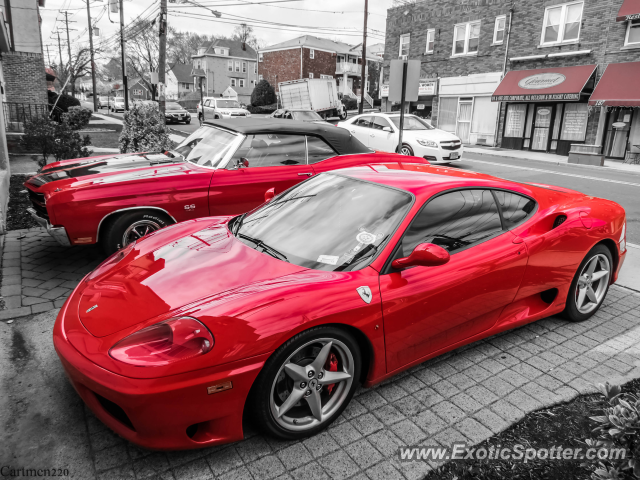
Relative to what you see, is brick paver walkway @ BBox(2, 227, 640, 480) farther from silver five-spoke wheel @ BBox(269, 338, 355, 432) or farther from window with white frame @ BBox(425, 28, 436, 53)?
window with white frame @ BBox(425, 28, 436, 53)

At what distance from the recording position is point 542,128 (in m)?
22.8

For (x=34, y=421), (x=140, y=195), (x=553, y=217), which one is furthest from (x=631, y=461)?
(x=140, y=195)

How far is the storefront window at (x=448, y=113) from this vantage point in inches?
1072

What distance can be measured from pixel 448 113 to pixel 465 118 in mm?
1385

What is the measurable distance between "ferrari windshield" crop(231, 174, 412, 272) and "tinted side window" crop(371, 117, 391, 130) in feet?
39.9

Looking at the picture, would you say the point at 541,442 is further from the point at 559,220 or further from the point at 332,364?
the point at 559,220

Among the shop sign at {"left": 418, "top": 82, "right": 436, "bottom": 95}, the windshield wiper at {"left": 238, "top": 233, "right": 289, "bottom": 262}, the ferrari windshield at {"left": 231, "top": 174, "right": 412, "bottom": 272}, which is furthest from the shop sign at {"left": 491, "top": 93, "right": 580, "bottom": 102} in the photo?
the windshield wiper at {"left": 238, "top": 233, "right": 289, "bottom": 262}

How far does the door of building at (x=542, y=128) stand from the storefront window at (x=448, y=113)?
5078 mm

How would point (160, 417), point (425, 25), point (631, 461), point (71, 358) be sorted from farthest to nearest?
point (425, 25)
point (71, 358)
point (160, 417)
point (631, 461)

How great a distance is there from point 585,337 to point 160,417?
11.2 feet

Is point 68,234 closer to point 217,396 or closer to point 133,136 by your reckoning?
point 217,396

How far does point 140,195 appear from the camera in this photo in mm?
5000

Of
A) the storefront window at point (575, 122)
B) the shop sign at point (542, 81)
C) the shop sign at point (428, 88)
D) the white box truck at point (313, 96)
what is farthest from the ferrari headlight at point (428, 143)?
the white box truck at point (313, 96)

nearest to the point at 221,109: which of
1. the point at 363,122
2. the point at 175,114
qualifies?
the point at 175,114
